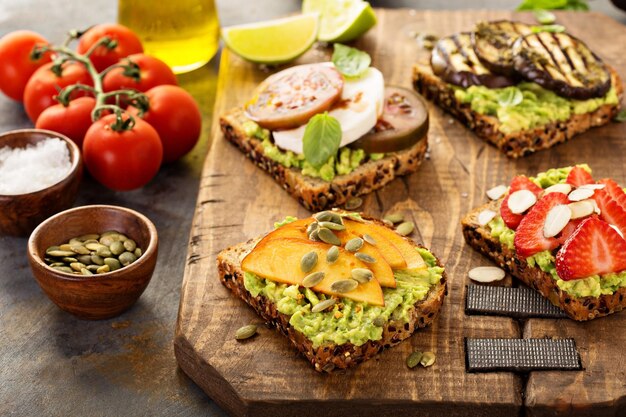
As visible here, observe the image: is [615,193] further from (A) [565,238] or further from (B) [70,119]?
(B) [70,119]

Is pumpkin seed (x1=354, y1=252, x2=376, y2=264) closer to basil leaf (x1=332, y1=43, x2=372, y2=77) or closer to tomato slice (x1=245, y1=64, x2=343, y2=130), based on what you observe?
tomato slice (x1=245, y1=64, x2=343, y2=130)

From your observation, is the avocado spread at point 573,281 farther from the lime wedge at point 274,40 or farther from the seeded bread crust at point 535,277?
the lime wedge at point 274,40

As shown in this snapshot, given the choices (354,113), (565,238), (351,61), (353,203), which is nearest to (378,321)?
(565,238)

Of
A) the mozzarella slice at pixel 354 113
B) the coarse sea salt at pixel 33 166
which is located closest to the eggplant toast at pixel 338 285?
the mozzarella slice at pixel 354 113

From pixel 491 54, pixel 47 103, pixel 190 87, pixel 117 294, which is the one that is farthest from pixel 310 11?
pixel 117 294

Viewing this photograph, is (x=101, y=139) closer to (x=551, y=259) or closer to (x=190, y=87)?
(x=190, y=87)

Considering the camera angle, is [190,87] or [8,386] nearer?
[8,386]

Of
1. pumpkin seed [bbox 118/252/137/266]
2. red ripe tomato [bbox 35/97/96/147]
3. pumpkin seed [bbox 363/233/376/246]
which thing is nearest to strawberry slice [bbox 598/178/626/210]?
pumpkin seed [bbox 363/233/376/246]
